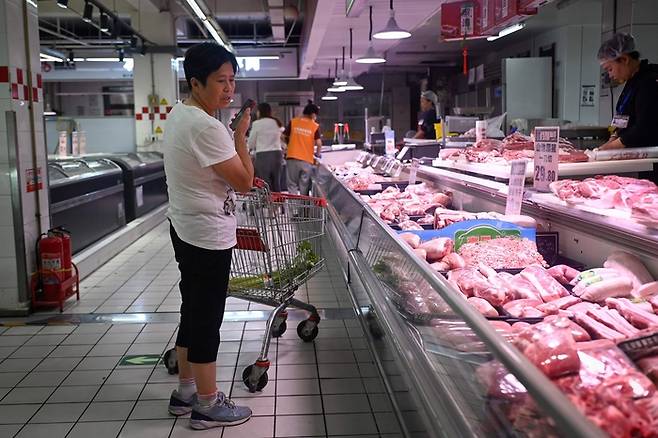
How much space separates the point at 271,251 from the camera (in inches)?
157

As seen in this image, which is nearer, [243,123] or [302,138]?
[243,123]

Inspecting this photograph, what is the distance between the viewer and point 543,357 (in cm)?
155

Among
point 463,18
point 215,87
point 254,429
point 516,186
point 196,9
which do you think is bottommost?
point 254,429

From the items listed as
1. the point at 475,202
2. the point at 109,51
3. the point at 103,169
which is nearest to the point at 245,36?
the point at 109,51

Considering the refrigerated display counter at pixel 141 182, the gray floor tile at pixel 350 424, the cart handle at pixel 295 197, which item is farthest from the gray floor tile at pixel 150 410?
the refrigerated display counter at pixel 141 182

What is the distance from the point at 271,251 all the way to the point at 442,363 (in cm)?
211

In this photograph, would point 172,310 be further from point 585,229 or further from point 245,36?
point 245,36

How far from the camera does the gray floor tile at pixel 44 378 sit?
12.5ft

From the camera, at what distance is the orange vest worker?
10438mm

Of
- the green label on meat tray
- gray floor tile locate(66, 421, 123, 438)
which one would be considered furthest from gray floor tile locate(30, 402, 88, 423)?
the green label on meat tray

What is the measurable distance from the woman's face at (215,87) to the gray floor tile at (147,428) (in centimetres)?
165

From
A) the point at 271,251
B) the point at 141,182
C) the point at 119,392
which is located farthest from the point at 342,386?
the point at 141,182

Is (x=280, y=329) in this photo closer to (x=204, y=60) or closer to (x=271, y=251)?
(x=271, y=251)

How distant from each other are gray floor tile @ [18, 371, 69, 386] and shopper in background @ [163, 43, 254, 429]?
3.59 ft
